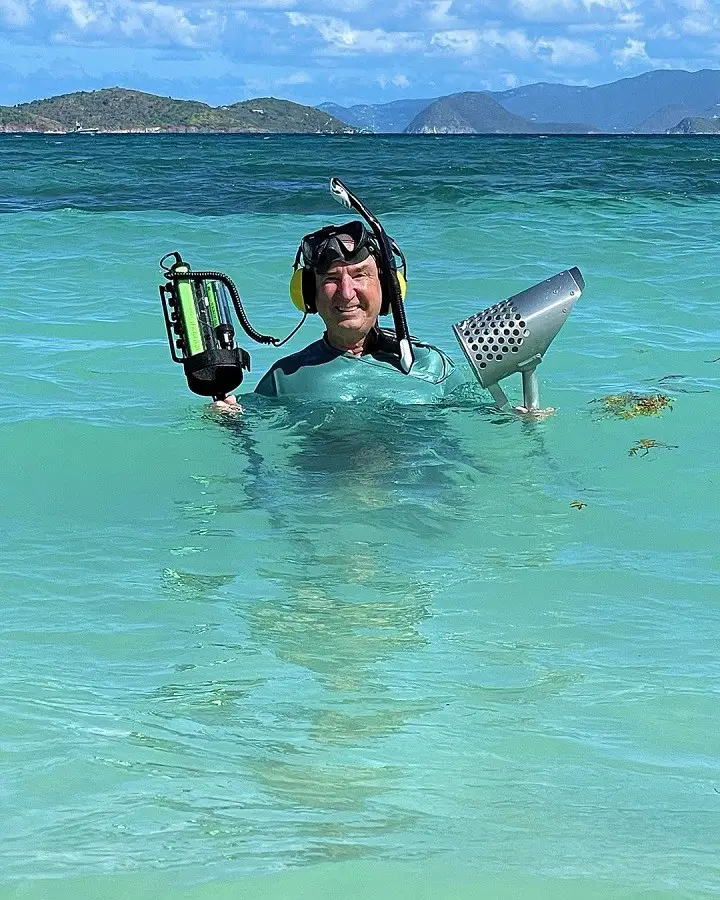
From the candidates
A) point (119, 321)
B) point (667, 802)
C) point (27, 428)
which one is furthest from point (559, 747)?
point (119, 321)

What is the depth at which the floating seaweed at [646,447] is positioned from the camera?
621 centimetres

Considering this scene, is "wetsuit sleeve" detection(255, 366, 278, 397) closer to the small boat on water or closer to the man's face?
the man's face

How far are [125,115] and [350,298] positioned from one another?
176m

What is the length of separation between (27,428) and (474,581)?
3210 millimetres

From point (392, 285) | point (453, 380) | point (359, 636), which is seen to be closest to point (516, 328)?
point (392, 285)

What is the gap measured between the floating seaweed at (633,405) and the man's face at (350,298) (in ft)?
5.76

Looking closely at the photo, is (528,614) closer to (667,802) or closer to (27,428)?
(667,802)

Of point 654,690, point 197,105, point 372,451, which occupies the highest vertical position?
point 197,105

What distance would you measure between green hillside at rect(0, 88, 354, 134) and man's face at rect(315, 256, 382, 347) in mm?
163337

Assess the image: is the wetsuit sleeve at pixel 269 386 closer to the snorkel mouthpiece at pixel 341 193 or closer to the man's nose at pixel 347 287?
the man's nose at pixel 347 287

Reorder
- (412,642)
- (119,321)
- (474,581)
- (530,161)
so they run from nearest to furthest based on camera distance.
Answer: (412,642) → (474,581) → (119,321) → (530,161)

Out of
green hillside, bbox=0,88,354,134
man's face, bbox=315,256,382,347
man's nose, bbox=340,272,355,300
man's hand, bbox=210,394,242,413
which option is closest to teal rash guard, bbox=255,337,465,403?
man's face, bbox=315,256,382,347

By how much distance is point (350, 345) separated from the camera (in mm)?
5926

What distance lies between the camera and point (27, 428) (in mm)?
6758
